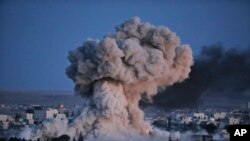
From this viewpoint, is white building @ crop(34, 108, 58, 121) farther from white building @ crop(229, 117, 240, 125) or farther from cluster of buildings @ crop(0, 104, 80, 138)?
white building @ crop(229, 117, 240, 125)

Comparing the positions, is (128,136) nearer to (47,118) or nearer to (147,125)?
(147,125)

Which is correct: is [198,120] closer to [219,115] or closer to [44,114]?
[219,115]

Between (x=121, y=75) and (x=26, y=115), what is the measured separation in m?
3.51

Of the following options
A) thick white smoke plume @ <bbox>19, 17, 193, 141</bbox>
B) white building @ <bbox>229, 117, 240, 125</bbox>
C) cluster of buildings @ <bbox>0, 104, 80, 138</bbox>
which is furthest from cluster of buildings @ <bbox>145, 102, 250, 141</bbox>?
cluster of buildings @ <bbox>0, 104, 80, 138</bbox>

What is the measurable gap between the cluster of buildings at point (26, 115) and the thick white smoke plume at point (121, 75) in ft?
2.67

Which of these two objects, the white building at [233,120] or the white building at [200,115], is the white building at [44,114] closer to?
the white building at [200,115]

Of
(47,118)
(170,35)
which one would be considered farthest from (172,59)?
(47,118)

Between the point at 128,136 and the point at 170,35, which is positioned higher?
the point at 170,35

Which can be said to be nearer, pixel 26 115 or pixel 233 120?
pixel 233 120

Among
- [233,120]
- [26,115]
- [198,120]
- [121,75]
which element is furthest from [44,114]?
[233,120]

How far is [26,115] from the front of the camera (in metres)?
18.8

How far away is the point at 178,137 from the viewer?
16.6 meters

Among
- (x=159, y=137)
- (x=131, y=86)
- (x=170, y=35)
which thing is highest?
(x=170, y=35)

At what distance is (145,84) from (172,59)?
0.88m
